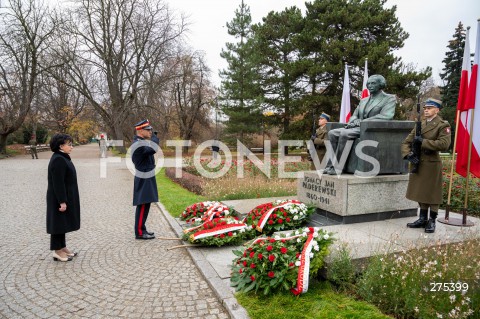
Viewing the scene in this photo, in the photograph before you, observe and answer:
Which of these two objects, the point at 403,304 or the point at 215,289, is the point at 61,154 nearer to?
the point at 215,289

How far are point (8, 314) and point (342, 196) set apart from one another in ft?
15.7

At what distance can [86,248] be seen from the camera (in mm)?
5301

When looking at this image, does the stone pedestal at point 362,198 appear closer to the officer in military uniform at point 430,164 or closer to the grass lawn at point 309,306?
the officer in military uniform at point 430,164

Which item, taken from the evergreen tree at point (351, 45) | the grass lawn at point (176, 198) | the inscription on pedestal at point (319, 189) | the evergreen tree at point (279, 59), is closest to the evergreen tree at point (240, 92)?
the evergreen tree at point (279, 59)

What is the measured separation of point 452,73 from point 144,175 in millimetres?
38621

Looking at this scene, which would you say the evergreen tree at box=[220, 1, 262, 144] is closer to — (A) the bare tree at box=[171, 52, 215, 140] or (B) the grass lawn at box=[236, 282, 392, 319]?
(A) the bare tree at box=[171, 52, 215, 140]

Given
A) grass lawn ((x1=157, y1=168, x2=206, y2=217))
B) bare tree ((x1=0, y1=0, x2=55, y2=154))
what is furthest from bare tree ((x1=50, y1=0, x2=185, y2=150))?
grass lawn ((x1=157, y1=168, x2=206, y2=217))

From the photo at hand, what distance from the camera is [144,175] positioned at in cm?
572

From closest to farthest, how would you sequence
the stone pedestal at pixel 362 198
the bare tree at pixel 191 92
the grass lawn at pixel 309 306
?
1. the grass lawn at pixel 309 306
2. the stone pedestal at pixel 362 198
3. the bare tree at pixel 191 92

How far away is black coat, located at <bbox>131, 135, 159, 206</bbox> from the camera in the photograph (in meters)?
5.58

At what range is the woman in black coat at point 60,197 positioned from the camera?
446 cm

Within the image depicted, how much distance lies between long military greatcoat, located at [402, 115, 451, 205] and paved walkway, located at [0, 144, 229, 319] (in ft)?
12.0

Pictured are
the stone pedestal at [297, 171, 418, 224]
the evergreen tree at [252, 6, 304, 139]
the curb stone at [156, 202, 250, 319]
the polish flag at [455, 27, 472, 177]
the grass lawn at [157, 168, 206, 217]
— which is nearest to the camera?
the curb stone at [156, 202, 250, 319]

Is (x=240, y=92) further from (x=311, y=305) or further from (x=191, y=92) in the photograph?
(x=311, y=305)
